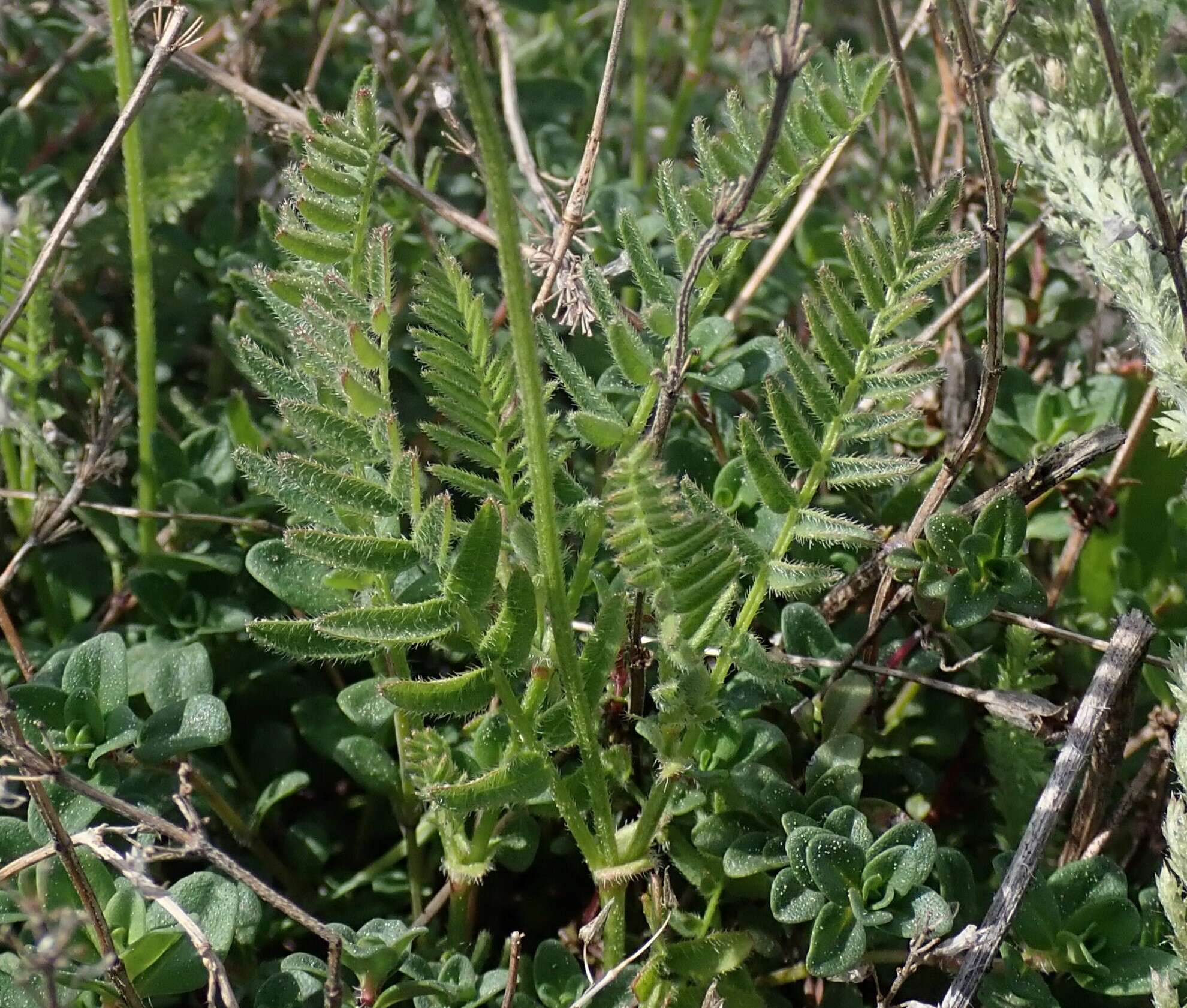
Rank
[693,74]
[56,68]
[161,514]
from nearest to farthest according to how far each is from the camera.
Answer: [161,514] → [56,68] → [693,74]

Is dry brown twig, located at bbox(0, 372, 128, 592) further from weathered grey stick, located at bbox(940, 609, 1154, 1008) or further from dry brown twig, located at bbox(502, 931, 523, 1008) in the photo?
weathered grey stick, located at bbox(940, 609, 1154, 1008)

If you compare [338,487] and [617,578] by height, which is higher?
[338,487]

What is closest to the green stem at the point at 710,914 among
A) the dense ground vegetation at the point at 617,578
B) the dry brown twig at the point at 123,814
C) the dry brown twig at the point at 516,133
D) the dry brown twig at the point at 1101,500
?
the dense ground vegetation at the point at 617,578

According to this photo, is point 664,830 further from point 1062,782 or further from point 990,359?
point 990,359

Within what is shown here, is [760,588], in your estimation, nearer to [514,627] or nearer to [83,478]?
[514,627]

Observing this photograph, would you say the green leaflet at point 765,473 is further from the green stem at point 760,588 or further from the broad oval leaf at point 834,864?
the broad oval leaf at point 834,864

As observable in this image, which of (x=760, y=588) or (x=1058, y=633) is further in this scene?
(x=1058, y=633)

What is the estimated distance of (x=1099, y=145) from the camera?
1.39 metres

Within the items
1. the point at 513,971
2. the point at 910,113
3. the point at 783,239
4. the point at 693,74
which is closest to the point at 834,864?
the point at 513,971

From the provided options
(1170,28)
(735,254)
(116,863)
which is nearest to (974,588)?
(735,254)

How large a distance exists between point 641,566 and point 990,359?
474mm

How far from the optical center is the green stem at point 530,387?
0.83 meters

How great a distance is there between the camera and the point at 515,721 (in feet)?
3.69

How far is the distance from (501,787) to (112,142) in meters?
0.81
